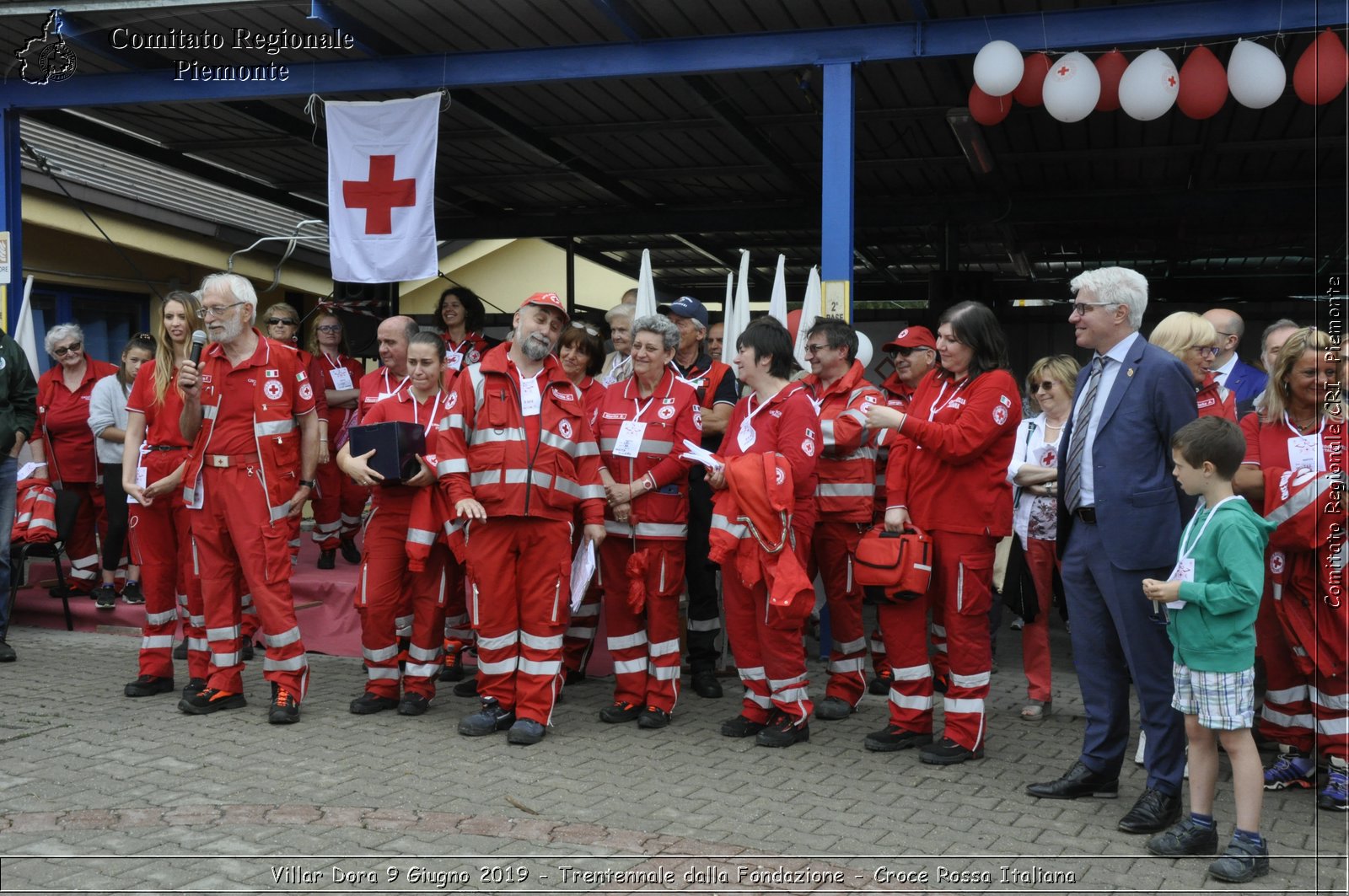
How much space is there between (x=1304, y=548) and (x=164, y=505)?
18.8 feet

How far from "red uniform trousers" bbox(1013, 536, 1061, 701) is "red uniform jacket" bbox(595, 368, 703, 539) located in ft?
6.24

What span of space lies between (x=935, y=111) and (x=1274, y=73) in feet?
11.0

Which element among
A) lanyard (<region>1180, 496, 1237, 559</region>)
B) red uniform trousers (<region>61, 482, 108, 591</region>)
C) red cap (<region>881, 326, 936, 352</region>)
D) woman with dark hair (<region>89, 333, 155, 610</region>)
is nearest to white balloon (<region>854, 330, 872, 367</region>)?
red cap (<region>881, 326, 936, 352</region>)

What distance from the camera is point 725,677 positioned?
770cm

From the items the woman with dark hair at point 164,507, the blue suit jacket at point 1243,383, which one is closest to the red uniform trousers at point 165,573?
the woman with dark hair at point 164,507

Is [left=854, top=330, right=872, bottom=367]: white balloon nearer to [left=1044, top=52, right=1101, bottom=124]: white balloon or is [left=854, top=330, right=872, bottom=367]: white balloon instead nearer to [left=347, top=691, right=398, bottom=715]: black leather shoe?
[left=1044, top=52, right=1101, bottom=124]: white balloon

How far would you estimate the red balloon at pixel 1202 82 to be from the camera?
7.66m

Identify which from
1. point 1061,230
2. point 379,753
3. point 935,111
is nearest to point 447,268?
point 1061,230

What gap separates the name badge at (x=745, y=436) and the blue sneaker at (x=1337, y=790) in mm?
2876

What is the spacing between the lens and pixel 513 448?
603cm

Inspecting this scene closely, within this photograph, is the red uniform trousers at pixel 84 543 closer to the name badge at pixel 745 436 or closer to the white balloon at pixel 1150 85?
the name badge at pixel 745 436

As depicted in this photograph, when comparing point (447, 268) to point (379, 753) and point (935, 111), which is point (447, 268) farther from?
point (379, 753)

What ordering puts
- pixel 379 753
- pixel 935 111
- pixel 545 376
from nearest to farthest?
pixel 379 753, pixel 545 376, pixel 935 111

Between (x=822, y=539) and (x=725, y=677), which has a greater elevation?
(x=822, y=539)
